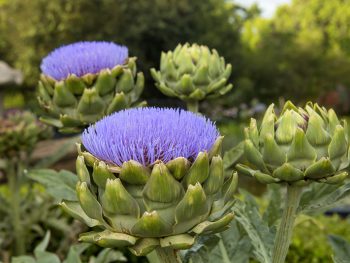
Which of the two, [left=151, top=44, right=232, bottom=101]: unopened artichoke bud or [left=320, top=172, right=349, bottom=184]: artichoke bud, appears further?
[left=151, top=44, right=232, bottom=101]: unopened artichoke bud

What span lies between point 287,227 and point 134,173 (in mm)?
306

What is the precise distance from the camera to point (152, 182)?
659 mm

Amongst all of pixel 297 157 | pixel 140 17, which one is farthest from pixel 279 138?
pixel 140 17

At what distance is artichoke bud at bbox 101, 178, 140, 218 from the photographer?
66 centimetres

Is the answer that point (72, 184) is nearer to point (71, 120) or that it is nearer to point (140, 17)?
point (71, 120)

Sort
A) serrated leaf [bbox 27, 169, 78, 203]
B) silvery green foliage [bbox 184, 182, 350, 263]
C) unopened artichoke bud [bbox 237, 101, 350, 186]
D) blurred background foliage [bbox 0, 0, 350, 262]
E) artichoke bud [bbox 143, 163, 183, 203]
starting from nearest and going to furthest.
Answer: artichoke bud [bbox 143, 163, 183, 203] < unopened artichoke bud [bbox 237, 101, 350, 186] < silvery green foliage [bbox 184, 182, 350, 263] < serrated leaf [bbox 27, 169, 78, 203] < blurred background foliage [bbox 0, 0, 350, 262]

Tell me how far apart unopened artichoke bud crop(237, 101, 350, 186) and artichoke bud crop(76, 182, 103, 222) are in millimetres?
246

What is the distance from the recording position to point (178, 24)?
9641mm

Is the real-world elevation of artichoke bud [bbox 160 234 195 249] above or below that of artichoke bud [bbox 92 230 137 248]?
above

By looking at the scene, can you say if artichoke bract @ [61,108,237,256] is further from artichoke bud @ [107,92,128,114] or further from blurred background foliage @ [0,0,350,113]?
blurred background foliage @ [0,0,350,113]

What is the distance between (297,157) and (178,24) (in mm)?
9068

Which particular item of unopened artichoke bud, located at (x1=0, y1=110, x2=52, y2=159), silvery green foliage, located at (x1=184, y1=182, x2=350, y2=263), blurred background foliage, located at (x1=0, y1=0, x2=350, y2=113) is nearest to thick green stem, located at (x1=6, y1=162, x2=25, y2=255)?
unopened artichoke bud, located at (x1=0, y1=110, x2=52, y2=159)

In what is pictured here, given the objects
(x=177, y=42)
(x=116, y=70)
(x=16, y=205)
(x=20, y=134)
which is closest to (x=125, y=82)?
(x=116, y=70)

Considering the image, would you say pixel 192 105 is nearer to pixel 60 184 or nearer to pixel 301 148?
pixel 60 184
